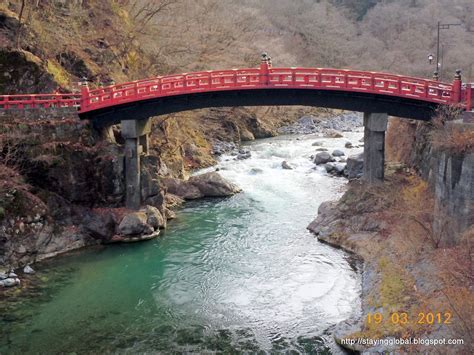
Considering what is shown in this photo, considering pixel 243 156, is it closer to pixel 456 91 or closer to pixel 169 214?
pixel 169 214

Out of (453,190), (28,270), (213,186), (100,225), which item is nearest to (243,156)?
(213,186)

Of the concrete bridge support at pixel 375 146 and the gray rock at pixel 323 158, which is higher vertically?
the concrete bridge support at pixel 375 146

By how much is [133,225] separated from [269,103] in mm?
9717

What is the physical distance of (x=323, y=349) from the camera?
54.4ft

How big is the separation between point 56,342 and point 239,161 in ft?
92.9

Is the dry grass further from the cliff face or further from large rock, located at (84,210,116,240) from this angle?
large rock, located at (84,210,116,240)

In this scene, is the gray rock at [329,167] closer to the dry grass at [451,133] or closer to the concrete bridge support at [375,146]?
the concrete bridge support at [375,146]

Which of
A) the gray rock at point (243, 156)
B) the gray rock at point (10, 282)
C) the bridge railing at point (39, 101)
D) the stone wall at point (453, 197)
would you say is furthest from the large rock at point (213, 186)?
the stone wall at point (453, 197)

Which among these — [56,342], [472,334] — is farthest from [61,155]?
[472,334]

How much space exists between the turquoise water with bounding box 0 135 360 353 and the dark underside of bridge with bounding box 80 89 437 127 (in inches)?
257

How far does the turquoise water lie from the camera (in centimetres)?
1733

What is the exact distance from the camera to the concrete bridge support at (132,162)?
28688mm

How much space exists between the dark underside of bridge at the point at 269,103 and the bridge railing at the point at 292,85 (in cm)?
48

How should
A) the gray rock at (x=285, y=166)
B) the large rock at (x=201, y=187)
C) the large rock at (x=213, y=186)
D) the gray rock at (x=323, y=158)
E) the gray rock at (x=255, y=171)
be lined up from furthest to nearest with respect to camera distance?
the gray rock at (x=323, y=158) < the gray rock at (x=285, y=166) < the gray rock at (x=255, y=171) < the large rock at (x=213, y=186) < the large rock at (x=201, y=187)
